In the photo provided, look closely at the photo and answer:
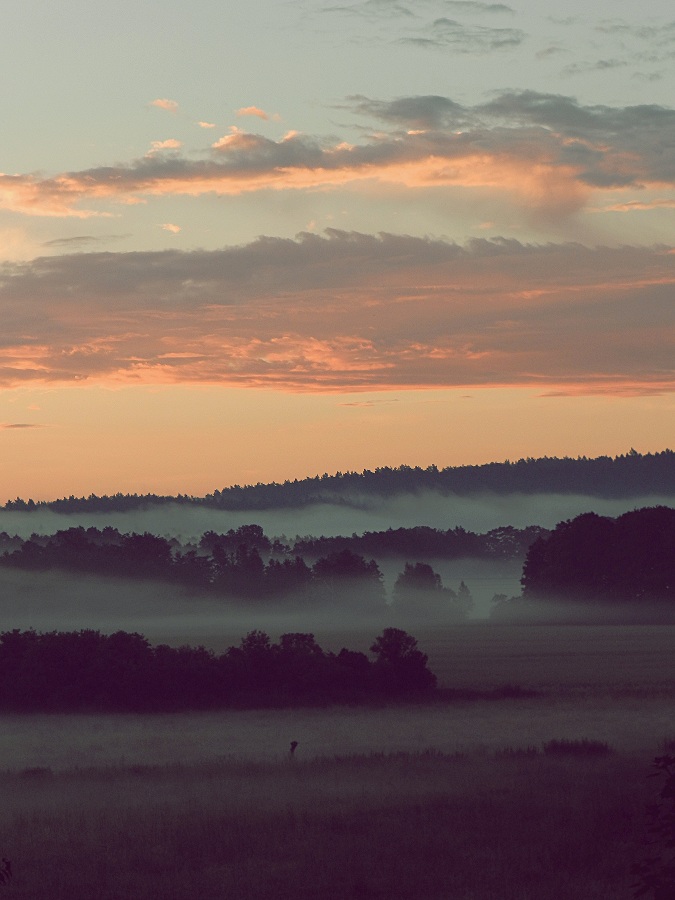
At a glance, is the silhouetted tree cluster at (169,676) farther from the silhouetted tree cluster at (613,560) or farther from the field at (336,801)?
the silhouetted tree cluster at (613,560)

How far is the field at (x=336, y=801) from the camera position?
96.6 ft

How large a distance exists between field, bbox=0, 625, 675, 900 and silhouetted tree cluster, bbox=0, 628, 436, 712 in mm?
2272

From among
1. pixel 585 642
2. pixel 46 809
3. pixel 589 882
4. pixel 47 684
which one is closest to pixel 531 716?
pixel 47 684

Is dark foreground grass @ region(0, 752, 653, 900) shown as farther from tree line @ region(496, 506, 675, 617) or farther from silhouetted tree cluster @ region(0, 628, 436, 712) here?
tree line @ region(496, 506, 675, 617)

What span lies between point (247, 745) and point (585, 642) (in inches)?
2947

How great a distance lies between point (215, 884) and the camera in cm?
2916

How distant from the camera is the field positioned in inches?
1160

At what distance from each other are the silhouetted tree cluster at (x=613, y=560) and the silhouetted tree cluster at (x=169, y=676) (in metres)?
88.0

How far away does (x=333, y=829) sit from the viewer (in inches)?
1357

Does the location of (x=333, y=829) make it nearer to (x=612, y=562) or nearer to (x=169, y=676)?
(x=169, y=676)

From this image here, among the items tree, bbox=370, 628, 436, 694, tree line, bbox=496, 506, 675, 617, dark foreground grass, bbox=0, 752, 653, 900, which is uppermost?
tree line, bbox=496, 506, 675, 617

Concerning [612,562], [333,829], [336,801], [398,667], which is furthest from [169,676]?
[612,562]

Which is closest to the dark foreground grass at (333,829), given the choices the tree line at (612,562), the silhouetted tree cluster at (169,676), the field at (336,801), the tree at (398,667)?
the field at (336,801)

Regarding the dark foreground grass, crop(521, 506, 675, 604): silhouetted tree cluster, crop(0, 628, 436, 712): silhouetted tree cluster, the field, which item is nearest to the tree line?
crop(521, 506, 675, 604): silhouetted tree cluster
